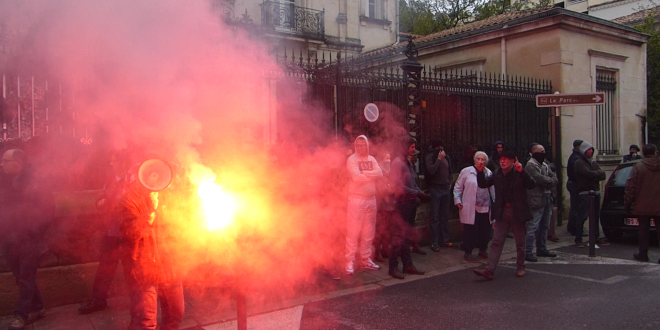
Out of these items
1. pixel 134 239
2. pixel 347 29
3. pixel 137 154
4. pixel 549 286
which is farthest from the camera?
pixel 347 29

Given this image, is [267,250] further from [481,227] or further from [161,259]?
[481,227]

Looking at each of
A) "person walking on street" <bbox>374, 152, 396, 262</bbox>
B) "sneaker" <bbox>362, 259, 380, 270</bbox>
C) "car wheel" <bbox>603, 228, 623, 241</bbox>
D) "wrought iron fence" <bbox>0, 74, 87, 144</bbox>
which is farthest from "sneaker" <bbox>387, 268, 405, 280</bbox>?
"car wheel" <bbox>603, 228, 623, 241</bbox>

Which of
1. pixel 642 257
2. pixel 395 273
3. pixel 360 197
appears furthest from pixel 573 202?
pixel 360 197

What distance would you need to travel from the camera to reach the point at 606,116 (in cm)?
1300

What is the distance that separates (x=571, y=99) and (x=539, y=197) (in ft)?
7.32

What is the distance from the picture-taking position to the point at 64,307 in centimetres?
520

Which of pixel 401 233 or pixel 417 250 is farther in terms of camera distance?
pixel 417 250

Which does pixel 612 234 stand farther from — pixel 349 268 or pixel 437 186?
pixel 349 268

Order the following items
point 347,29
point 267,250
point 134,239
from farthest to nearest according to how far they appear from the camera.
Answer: point 347,29, point 267,250, point 134,239

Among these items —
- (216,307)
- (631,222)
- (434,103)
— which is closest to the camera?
(216,307)

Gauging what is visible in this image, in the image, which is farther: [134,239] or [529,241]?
[529,241]

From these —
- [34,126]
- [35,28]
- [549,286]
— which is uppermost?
[35,28]

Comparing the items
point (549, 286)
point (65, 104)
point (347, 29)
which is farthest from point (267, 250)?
point (347, 29)

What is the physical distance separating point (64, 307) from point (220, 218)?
2655 mm
